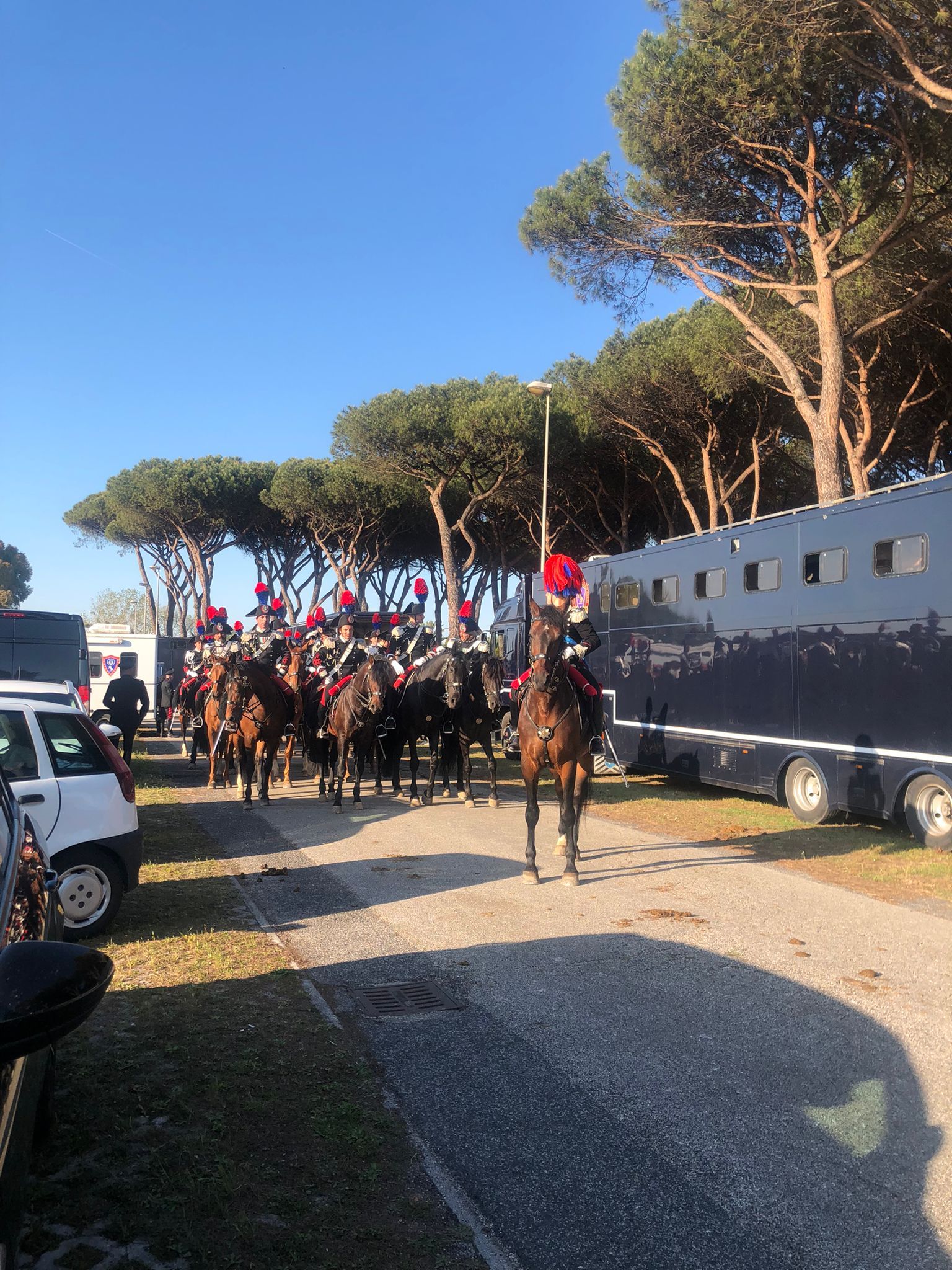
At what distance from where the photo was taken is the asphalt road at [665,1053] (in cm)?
340

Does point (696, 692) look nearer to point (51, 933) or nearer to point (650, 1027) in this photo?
point (650, 1027)

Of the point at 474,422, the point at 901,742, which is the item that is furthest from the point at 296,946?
the point at 474,422

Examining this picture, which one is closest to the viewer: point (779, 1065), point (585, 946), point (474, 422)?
point (779, 1065)

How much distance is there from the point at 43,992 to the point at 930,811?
10684mm

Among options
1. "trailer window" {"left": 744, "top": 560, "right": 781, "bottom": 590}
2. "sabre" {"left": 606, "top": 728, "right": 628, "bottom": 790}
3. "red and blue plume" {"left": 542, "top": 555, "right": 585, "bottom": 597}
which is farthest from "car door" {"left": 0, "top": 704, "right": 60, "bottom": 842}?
"sabre" {"left": 606, "top": 728, "right": 628, "bottom": 790}

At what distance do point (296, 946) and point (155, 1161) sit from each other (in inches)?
125

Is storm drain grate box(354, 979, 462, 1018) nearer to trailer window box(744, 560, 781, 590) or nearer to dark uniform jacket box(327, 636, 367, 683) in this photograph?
trailer window box(744, 560, 781, 590)

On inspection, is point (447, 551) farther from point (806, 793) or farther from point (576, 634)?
point (576, 634)

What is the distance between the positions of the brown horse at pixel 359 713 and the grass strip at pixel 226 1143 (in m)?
7.78

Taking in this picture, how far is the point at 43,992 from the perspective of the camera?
194 cm

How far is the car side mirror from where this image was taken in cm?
185

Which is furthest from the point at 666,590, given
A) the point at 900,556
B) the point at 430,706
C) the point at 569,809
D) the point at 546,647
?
the point at 546,647

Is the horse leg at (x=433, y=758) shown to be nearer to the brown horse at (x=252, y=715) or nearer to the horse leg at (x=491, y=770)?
the horse leg at (x=491, y=770)

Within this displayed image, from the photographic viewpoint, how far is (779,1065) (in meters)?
4.75
